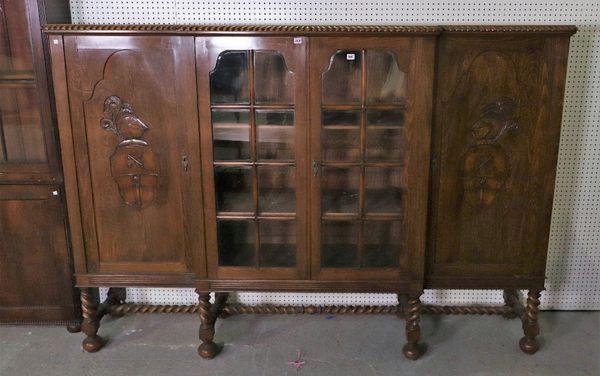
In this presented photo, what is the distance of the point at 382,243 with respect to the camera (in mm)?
2393

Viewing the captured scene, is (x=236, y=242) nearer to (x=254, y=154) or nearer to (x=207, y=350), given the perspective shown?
(x=254, y=154)

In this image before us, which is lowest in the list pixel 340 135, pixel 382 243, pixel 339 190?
pixel 382 243

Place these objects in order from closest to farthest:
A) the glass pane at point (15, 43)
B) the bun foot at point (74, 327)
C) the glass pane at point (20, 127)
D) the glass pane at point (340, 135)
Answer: the glass pane at point (340, 135) < the glass pane at point (15, 43) < the glass pane at point (20, 127) < the bun foot at point (74, 327)

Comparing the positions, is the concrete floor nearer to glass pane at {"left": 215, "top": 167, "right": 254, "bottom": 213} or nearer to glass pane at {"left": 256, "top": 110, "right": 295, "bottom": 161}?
glass pane at {"left": 215, "top": 167, "right": 254, "bottom": 213}

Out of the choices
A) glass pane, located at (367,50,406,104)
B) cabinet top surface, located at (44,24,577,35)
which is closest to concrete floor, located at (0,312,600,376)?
glass pane, located at (367,50,406,104)

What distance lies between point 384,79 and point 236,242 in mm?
986

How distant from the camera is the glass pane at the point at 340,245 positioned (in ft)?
7.81

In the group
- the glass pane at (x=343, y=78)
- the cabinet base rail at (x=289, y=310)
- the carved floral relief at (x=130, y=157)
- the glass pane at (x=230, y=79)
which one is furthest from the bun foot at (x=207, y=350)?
the glass pane at (x=343, y=78)

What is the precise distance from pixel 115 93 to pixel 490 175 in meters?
1.68

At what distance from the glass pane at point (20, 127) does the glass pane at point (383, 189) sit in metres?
1.55

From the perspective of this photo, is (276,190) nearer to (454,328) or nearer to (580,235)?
(454,328)

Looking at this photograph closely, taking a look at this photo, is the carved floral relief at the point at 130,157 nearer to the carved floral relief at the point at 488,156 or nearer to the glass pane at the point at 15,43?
the glass pane at the point at 15,43

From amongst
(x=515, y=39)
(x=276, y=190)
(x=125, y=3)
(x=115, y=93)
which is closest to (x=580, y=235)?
(x=515, y=39)

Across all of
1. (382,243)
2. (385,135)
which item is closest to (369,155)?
(385,135)
